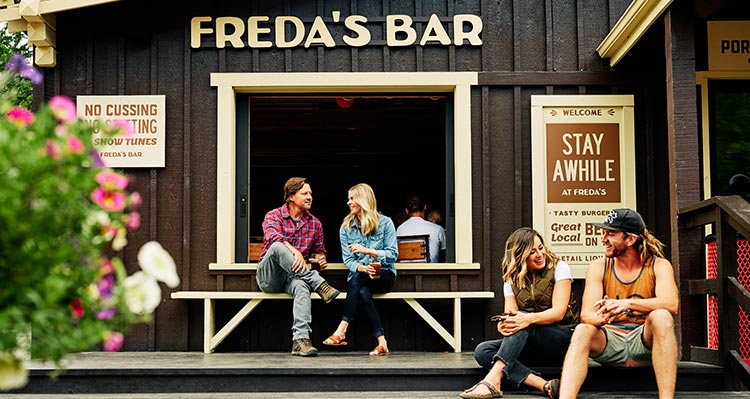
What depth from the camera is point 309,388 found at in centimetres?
603

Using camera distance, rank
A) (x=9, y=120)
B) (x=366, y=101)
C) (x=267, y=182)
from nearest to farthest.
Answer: (x=9, y=120) < (x=366, y=101) < (x=267, y=182)

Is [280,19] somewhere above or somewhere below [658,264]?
above

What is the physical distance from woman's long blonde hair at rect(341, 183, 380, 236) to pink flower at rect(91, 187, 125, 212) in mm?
4572

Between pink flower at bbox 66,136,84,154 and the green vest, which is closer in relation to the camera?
pink flower at bbox 66,136,84,154

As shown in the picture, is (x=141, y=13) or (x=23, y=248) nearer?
(x=23, y=248)

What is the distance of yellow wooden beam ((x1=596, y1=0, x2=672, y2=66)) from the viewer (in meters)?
6.34

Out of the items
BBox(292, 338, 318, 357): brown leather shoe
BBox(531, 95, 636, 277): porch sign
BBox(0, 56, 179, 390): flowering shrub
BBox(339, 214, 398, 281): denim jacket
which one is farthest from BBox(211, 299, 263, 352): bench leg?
BBox(0, 56, 179, 390): flowering shrub

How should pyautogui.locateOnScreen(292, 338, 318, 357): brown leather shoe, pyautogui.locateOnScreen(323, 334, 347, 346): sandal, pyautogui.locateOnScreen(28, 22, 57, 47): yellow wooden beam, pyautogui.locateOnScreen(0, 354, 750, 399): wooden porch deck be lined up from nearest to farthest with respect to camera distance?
pyautogui.locateOnScreen(0, 354, 750, 399): wooden porch deck < pyautogui.locateOnScreen(292, 338, 318, 357): brown leather shoe < pyautogui.locateOnScreen(323, 334, 347, 346): sandal < pyautogui.locateOnScreen(28, 22, 57, 47): yellow wooden beam

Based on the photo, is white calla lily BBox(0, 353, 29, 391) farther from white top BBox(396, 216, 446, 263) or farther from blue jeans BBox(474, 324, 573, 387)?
white top BBox(396, 216, 446, 263)

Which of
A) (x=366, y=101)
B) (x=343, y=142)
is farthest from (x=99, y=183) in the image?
(x=343, y=142)

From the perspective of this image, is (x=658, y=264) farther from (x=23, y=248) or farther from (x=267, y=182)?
(x=267, y=182)

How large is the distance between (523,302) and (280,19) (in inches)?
118

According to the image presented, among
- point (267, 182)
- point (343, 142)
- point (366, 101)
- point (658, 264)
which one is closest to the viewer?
point (658, 264)

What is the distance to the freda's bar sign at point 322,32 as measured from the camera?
7.60 m
